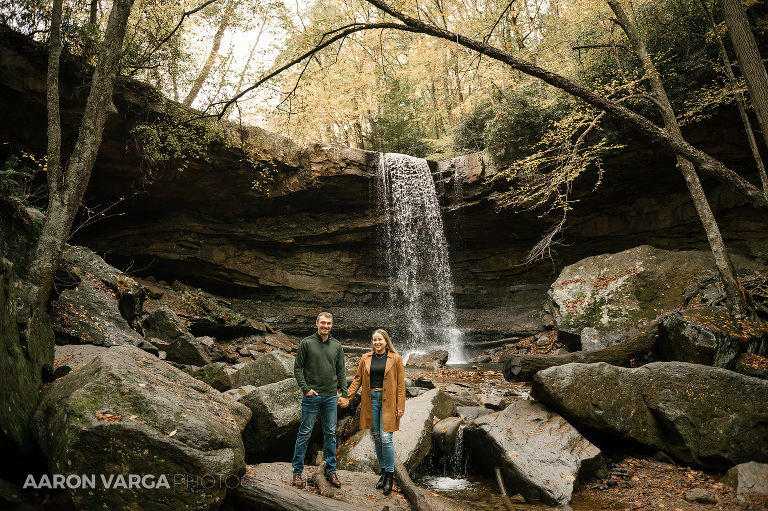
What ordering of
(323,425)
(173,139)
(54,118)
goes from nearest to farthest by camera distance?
(323,425) < (54,118) < (173,139)

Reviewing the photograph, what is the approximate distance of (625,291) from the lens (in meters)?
10.8

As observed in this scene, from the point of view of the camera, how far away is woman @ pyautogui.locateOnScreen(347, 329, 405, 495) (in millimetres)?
4051

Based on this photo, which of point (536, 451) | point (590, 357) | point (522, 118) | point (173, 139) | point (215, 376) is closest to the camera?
point (536, 451)

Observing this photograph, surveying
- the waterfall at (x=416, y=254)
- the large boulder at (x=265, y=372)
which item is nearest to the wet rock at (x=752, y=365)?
the large boulder at (x=265, y=372)

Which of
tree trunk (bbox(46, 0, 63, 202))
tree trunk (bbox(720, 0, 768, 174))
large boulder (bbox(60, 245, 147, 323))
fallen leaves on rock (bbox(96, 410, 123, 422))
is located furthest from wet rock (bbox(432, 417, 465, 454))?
large boulder (bbox(60, 245, 147, 323))

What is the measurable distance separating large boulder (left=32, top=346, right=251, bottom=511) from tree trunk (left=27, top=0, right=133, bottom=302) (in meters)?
2.75

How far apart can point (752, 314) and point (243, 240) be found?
15.3 m

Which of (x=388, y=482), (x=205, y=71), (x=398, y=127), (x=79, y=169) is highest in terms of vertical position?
(x=398, y=127)

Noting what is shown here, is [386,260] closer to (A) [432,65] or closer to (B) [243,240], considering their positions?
(B) [243,240]

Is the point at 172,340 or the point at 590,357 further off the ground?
the point at 172,340

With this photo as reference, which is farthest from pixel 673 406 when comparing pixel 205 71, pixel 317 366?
pixel 205 71

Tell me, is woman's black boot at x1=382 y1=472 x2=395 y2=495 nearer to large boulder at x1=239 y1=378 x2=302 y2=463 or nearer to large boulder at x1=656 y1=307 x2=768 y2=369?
large boulder at x1=239 y1=378 x2=302 y2=463

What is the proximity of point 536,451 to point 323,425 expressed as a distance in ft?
8.75

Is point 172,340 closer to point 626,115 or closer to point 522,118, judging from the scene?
point 626,115
